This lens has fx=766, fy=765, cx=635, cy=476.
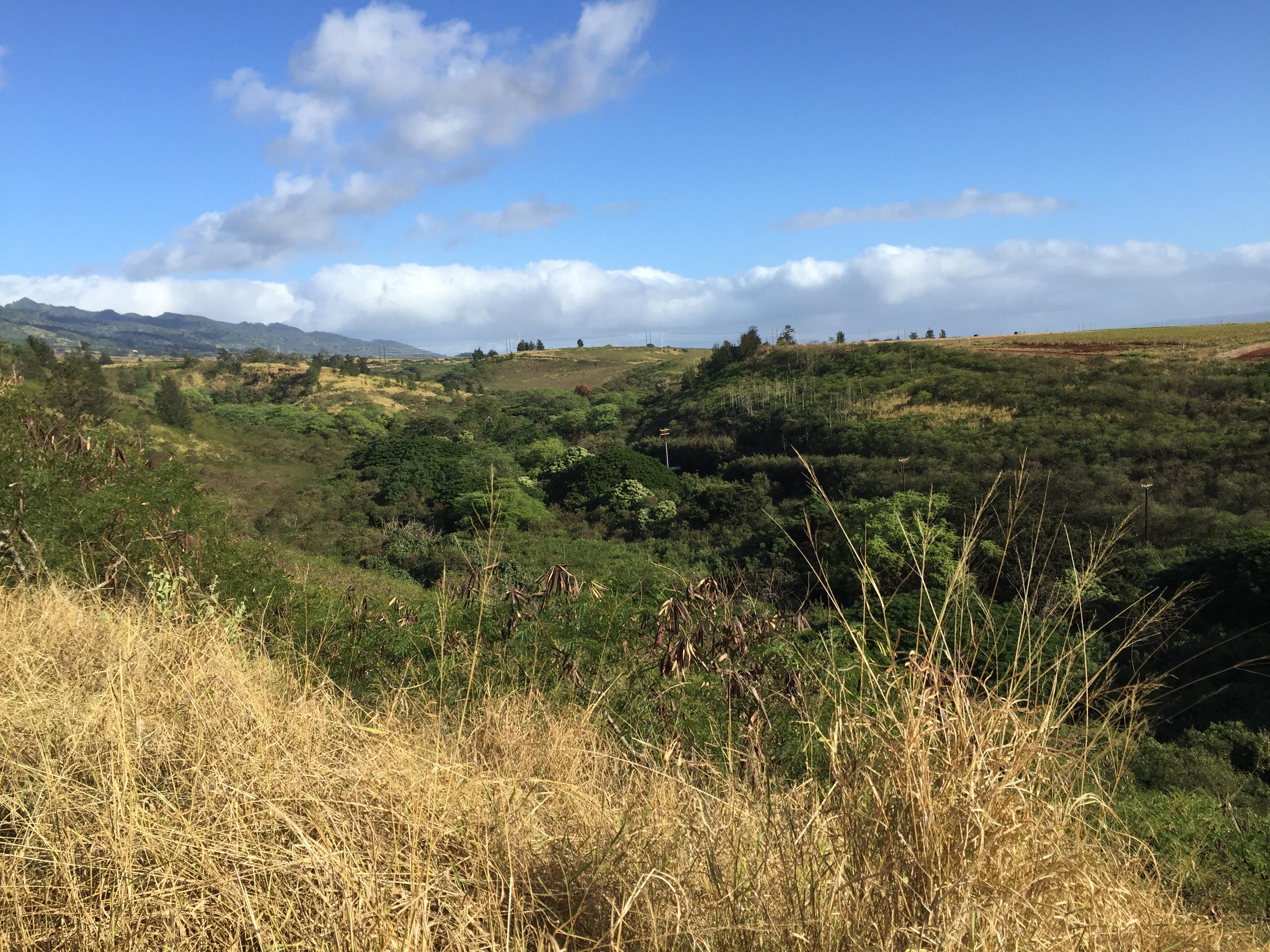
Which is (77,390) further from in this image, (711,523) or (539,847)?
(539,847)

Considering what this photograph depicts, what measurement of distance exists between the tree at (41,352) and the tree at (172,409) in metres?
4.00

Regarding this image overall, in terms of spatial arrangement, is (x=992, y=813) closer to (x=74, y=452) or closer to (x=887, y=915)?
(x=887, y=915)

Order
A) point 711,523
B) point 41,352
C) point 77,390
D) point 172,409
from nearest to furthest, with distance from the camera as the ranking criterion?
point 711,523 → point 77,390 → point 41,352 → point 172,409

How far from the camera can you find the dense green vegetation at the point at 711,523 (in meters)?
3.69

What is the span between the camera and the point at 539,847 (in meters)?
1.62

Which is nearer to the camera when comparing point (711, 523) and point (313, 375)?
point (711, 523)

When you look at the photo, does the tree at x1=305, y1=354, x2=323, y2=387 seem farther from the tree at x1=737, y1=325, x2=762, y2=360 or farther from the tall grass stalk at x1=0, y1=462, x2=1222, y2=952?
the tall grass stalk at x1=0, y1=462, x2=1222, y2=952

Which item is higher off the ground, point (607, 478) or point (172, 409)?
point (172, 409)

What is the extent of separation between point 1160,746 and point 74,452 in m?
10.7

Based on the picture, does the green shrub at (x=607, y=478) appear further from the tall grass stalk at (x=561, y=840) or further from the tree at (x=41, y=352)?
the tall grass stalk at (x=561, y=840)

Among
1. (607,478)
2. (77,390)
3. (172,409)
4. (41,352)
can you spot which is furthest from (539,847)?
(41,352)

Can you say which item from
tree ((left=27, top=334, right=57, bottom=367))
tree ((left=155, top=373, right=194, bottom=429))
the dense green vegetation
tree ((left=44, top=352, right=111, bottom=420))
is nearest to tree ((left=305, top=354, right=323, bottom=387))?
the dense green vegetation

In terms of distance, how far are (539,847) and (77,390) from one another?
2888cm

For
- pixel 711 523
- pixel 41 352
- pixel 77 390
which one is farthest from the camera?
pixel 41 352
